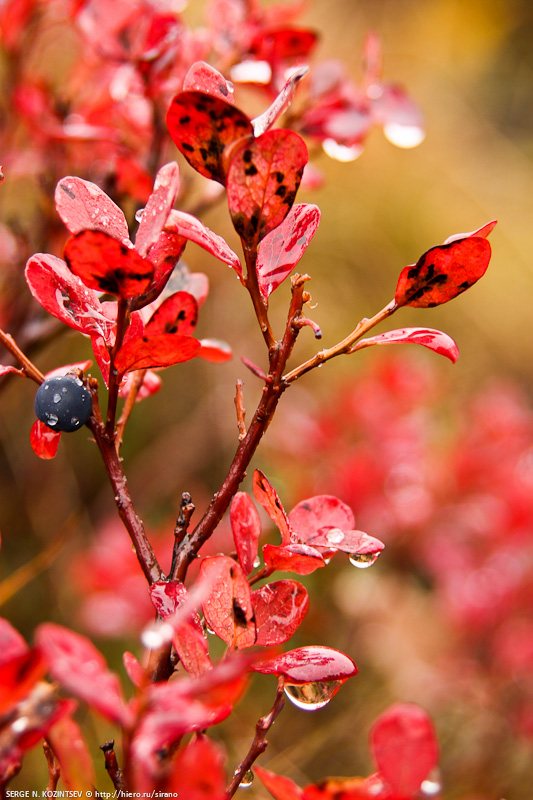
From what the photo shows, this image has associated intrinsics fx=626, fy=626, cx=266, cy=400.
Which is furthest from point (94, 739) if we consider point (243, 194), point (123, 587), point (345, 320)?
point (345, 320)

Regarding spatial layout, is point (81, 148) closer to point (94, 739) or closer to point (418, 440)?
point (418, 440)

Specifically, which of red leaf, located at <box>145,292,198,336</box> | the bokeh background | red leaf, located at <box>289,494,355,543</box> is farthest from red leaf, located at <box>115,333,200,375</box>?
the bokeh background

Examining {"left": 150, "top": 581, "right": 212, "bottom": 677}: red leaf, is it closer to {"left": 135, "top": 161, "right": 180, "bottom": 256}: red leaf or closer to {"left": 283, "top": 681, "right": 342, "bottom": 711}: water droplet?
{"left": 283, "top": 681, "right": 342, "bottom": 711}: water droplet

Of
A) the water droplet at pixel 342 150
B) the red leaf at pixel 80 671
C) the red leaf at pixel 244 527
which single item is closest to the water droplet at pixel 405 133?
the water droplet at pixel 342 150

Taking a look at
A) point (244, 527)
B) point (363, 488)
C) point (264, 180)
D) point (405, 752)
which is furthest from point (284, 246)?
point (363, 488)

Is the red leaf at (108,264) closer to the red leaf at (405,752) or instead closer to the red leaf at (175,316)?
the red leaf at (175,316)

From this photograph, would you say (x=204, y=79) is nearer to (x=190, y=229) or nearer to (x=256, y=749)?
(x=190, y=229)
